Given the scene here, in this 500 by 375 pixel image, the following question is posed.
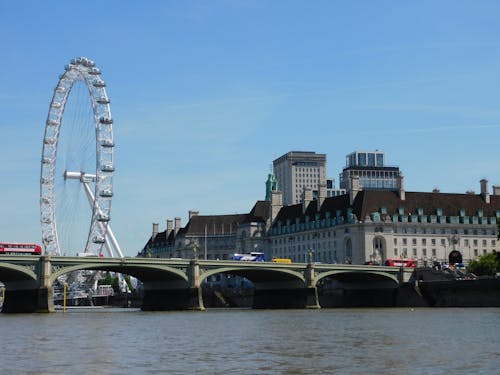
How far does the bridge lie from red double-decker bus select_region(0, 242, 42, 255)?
2.23 metres

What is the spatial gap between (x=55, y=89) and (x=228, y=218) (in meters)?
96.8

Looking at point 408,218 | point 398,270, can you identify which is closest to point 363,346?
point 398,270

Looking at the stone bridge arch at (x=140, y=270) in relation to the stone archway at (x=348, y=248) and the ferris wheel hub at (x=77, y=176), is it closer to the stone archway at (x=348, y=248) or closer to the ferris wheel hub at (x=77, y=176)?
the ferris wheel hub at (x=77, y=176)

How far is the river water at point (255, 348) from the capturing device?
35594 millimetres

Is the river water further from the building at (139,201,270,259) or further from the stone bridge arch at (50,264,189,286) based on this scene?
the building at (139,201,270,259)

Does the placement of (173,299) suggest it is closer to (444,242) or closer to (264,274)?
(264,274)

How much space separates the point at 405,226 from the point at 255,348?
4290 inches

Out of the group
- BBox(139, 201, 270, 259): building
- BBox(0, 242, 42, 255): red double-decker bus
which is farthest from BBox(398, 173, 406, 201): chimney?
BBox(0, 242, 42, 255): red double-decker bus

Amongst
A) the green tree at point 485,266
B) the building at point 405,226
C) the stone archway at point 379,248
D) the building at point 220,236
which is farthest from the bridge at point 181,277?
the building at point 220,236

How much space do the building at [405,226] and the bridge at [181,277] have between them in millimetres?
21584

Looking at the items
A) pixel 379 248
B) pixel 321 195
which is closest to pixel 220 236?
pixel 321 195

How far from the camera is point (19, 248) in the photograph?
8956 cm

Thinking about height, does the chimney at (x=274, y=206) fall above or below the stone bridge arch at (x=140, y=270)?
above

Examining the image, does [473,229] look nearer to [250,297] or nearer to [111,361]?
[250,297]
